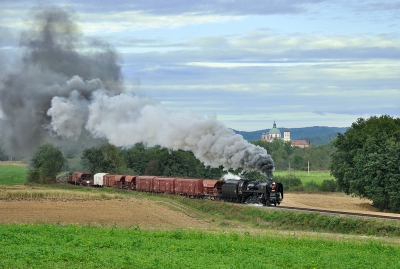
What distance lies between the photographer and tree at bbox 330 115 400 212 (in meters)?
69.3

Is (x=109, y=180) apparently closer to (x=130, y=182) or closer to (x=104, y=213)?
(x=130, y=182)

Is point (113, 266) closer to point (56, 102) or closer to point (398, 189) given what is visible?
point (56, 102)

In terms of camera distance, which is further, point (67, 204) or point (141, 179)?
point (141, 179)

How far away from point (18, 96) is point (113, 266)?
45847 mm

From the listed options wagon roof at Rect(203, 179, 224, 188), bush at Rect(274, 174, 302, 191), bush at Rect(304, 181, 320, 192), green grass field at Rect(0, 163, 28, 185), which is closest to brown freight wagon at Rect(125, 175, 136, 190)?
wagon roof at Rect(203, 179, 224, 188)

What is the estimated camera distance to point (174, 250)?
2975 centimetres

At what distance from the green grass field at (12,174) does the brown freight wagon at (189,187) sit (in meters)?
48.2

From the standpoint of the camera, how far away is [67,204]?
208 ft

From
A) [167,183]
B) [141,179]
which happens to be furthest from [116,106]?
[141,179]

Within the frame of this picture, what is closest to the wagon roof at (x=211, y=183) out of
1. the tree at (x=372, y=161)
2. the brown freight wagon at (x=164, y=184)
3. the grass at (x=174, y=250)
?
the brown freight wagon at (x=164, y=184)

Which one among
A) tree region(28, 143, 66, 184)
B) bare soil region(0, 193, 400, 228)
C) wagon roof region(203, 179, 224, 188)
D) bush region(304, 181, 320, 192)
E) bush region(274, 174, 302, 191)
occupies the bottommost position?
bare soil region(0, 193, 400, 228)

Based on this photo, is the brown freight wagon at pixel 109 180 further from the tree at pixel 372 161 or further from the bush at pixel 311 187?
the bush at pixel 311 187

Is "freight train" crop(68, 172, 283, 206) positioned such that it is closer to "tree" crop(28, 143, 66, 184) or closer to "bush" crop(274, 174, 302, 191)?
"tree" crop(28, 143, 66, 184)

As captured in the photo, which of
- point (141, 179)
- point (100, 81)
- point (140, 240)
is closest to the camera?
point (140, 240)
